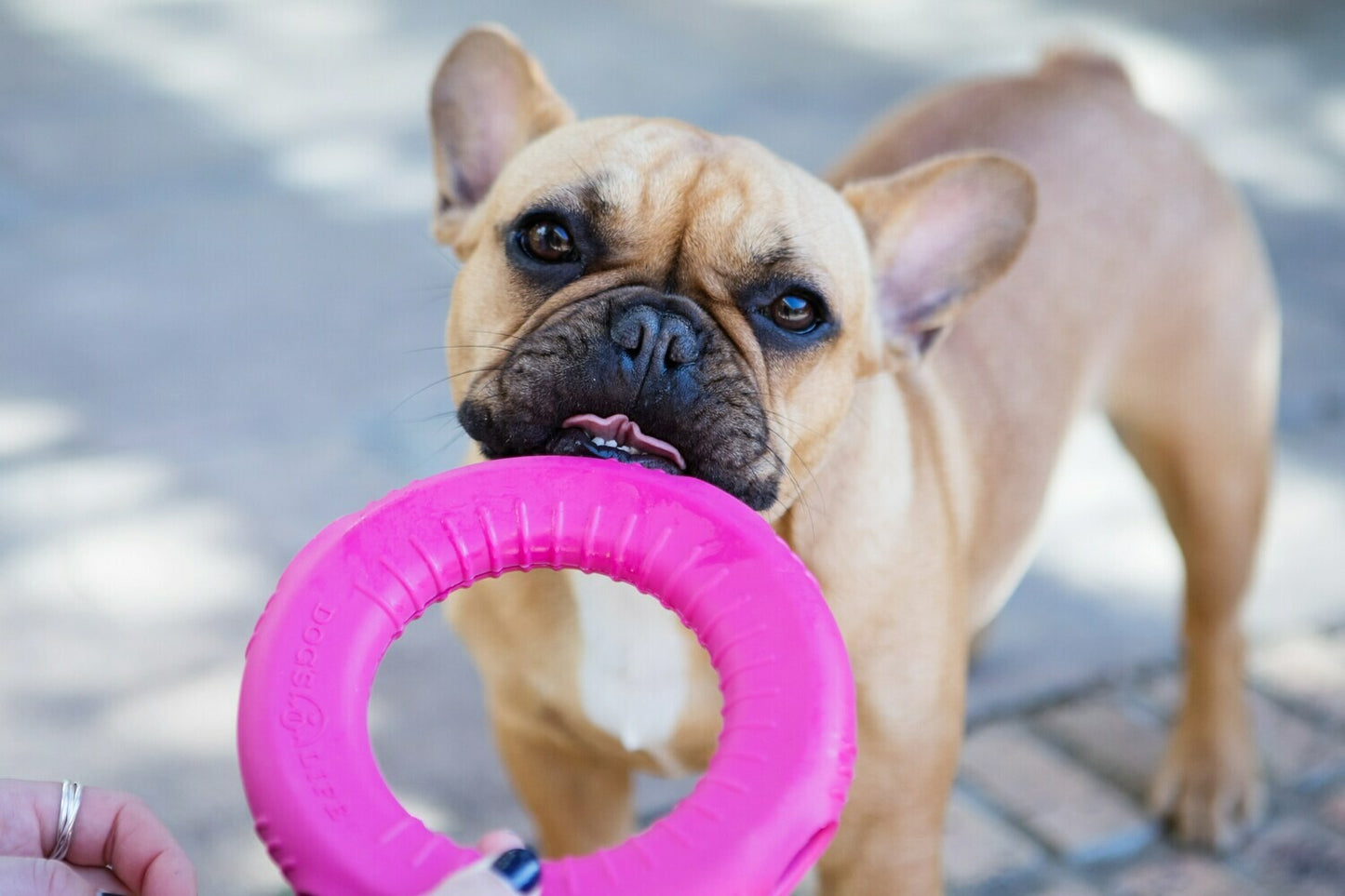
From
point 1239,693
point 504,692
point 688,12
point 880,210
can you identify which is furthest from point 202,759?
point 688,12

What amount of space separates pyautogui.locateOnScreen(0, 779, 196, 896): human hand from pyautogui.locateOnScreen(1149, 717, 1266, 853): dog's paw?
2.17 meters

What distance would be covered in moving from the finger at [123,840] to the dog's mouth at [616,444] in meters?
0.73

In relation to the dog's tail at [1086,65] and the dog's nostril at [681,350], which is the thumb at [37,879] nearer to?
the dog's nostril at [681,350]

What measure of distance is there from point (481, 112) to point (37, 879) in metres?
1.57

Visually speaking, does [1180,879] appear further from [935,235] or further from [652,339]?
[652,339]

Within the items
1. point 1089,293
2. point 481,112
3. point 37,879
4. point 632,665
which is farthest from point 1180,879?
point 37,879

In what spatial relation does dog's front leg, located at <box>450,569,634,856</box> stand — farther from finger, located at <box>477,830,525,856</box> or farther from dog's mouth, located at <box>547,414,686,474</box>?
finger, located at <box>477,830,525,856</box>

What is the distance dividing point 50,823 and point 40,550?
2057 mm

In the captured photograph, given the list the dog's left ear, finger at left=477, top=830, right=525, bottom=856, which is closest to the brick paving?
the dog's left ear

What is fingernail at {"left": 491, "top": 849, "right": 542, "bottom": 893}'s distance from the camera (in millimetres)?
1456

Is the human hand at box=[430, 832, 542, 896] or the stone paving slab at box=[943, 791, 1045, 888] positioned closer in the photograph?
the human hand at box=[430, 832, 542, 896]

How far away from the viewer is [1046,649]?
364 cm

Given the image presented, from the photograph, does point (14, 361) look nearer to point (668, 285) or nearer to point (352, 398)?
point (352, 398)

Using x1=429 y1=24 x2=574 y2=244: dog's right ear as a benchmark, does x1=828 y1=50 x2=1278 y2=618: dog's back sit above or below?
below
